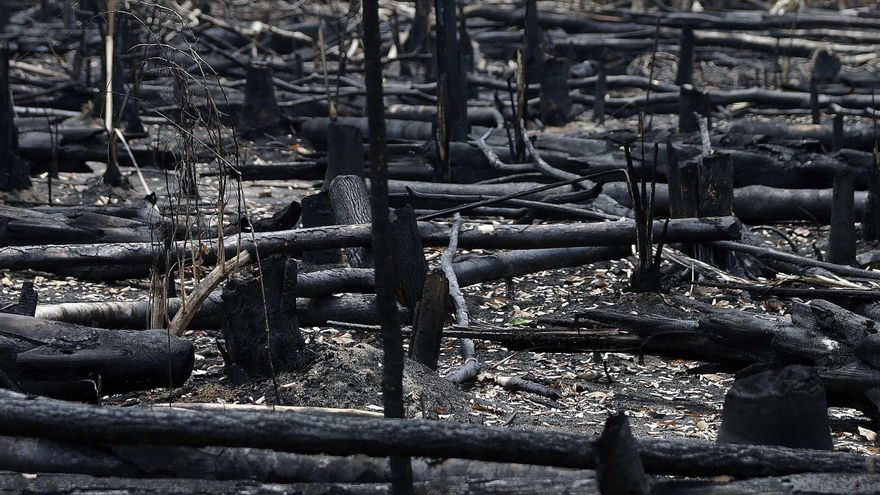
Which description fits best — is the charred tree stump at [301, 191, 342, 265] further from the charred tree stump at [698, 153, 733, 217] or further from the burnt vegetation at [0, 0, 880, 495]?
the charred tree stump at [698, 153, 733, 217]

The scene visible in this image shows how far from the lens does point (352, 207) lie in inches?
296

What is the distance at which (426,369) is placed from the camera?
5.30m

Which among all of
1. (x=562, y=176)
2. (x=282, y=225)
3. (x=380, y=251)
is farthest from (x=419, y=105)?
(x=380, y=251)

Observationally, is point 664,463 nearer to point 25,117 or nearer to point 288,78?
point 25,117

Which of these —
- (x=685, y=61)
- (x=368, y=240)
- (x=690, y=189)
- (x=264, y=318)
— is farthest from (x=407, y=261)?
(x=685, y=61)

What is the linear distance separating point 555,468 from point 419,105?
1114cm

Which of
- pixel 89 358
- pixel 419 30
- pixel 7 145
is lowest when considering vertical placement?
pixel 89 358

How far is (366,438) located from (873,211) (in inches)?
256

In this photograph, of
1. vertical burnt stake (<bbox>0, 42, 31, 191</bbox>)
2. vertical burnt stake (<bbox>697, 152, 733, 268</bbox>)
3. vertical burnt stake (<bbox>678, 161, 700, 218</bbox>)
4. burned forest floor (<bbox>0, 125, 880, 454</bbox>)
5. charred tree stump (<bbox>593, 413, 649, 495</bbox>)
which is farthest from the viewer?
vertical burnt stake (<bbox>0, 42, 31, 191</bbox>)

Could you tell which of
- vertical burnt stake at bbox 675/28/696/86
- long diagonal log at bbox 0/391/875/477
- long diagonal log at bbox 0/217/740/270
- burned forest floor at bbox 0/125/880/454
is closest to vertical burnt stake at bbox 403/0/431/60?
vertical burnt stake at bbox 675/28/696/86

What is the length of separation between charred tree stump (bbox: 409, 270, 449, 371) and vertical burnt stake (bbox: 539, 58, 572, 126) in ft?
27.7

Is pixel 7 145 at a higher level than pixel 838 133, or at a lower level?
higher

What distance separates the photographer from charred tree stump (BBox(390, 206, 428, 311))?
21.2 feet

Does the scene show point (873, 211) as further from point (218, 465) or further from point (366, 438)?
point (218, 465)
